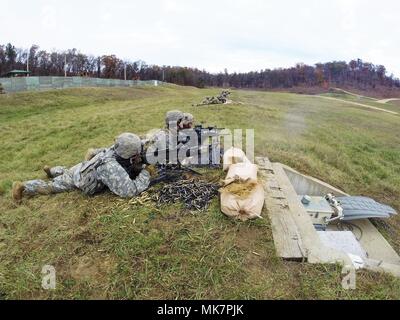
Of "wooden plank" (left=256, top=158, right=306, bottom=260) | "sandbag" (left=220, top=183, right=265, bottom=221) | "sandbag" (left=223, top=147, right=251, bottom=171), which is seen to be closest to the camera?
"wooden plank" (left=256, top=158, right=306, bottom=260)

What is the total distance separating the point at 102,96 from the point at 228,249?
26.9 m

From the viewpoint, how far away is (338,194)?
720 cm

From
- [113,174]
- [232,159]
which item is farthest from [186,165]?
[113,174]

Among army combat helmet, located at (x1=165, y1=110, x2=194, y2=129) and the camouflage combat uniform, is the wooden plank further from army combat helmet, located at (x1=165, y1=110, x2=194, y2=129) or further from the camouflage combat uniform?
the camouflage combat uniform

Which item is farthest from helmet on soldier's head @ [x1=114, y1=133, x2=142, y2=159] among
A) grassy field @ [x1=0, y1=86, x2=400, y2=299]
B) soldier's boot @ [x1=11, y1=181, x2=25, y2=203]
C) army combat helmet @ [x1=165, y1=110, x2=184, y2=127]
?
soldier's boot @ [x1=11, y1=181, x2=25, y2=203]

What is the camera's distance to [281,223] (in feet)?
13.7

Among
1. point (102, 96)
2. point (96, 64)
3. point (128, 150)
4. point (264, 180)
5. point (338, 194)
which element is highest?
point (96, 64)

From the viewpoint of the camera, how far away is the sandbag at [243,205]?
13.4 feet

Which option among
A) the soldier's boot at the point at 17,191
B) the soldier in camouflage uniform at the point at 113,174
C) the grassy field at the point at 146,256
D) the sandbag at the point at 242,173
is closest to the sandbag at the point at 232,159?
the sandbag at the point at 242,173

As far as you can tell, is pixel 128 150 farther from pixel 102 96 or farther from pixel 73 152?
pixel 102 96

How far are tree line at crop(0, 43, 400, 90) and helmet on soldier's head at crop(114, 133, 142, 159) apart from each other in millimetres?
50799

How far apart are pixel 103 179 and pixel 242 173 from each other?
1.92 metres

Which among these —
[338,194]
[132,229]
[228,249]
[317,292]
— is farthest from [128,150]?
[338,194]

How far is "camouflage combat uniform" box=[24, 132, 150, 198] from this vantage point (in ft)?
14.9
